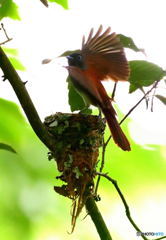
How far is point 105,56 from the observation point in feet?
5.36

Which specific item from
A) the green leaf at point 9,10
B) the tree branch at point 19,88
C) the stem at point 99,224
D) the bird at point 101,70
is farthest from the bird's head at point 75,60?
the stem at point 99,224

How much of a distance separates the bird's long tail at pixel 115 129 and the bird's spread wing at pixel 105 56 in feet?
0.53

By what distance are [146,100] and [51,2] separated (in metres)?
0.49

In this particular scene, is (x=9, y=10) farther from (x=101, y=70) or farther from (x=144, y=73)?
(x=144, y=73)

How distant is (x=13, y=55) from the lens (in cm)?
196

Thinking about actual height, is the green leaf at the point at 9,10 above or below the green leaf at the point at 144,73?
above

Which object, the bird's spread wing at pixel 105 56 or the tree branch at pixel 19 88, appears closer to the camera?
the tree branch at pixel 19 88

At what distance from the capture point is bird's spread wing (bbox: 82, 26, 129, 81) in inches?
61.4

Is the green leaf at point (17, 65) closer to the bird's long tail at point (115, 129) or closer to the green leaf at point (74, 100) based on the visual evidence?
the green leaf at point (74, 100)

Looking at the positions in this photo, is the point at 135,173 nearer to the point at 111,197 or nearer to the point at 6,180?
the point at 111,197

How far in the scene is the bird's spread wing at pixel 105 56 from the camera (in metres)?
1.56

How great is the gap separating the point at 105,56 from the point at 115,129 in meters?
0.32

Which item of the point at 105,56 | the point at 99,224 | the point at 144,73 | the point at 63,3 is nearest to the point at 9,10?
the point at 63,3

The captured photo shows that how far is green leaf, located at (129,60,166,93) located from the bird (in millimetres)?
78
